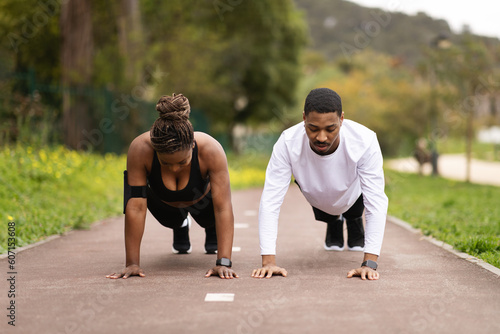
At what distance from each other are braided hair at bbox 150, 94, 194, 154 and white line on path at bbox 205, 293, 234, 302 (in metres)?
1.06

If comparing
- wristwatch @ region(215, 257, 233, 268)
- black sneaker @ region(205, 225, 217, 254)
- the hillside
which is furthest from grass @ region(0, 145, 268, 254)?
the hillside

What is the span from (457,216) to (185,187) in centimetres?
585

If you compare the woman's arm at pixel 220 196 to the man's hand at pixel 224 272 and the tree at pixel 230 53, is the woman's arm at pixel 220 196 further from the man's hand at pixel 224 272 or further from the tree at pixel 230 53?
the tree at pixel 230 53

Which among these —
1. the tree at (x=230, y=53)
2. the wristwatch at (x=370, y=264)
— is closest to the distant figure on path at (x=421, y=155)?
the tree at (x=230, y=53)

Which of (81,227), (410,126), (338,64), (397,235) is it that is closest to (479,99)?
(410,126)

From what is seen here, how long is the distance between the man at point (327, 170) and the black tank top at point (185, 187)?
552 millimetres

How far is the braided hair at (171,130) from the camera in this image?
4.42 m

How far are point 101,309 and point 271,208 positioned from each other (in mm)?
1570

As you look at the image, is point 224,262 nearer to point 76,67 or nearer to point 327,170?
point 327,170

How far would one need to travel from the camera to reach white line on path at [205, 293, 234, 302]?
409 cm

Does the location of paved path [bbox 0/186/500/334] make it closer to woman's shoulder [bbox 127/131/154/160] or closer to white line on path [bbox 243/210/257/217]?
woman's shoulder [bbox 127/131/154/160]

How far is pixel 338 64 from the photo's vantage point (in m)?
75.7

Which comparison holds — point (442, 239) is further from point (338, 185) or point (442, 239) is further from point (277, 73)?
point (277, 73)

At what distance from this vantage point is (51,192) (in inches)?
395
